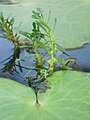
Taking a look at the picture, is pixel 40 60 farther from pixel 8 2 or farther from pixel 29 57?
pixel 8 2

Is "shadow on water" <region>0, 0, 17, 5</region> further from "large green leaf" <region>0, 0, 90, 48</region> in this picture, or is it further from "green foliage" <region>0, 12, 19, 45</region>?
"green foliage" <region>0, 12, 19, 45</region>

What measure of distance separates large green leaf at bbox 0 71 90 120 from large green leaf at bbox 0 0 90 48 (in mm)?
315

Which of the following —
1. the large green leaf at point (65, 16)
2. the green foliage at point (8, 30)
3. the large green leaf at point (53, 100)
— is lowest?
the large green leaf at point (53, 100)

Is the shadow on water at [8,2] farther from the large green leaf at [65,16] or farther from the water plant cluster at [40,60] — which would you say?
the water plant cluster at [40,60]

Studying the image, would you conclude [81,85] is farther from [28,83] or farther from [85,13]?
[85,13]

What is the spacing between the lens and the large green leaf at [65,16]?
1.38 metres

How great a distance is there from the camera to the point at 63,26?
4.98ft

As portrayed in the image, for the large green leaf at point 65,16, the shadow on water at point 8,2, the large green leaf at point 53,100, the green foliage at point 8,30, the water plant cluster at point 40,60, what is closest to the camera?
the large green leaf at point 53,100

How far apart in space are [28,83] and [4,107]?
18 centimetres

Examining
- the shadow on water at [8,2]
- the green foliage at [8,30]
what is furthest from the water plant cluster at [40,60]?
the shadow on water at [8,2]

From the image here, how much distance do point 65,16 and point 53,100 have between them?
0.78 metres

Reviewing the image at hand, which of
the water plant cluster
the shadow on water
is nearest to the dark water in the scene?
the water plant cluster

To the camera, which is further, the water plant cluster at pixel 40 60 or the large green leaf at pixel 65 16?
the large green leaf at pixel 65 16

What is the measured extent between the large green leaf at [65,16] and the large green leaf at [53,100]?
315 millimetres
